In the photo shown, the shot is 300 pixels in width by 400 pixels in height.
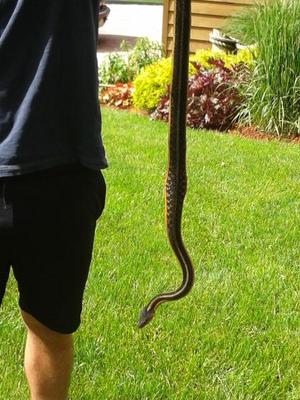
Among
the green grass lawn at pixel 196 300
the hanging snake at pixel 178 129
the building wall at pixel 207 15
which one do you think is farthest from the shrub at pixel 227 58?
the hanging snake at pixel 178 129

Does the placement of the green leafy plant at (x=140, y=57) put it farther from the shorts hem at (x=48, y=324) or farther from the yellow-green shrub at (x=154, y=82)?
the shorts hem at (x=48, y=324)

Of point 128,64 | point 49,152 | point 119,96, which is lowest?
point 119,96

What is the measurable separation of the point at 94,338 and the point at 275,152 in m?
3.46

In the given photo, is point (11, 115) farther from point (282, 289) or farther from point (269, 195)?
point (269, 195)

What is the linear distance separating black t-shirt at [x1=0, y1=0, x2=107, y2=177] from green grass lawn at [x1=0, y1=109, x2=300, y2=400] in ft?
4.34

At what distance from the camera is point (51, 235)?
193cm

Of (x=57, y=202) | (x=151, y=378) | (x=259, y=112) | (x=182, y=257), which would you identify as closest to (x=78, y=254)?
(x=57, y=202)

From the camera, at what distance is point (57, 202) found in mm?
1911

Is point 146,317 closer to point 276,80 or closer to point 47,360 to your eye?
point 47,360

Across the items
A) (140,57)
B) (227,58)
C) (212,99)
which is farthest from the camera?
(140,57)

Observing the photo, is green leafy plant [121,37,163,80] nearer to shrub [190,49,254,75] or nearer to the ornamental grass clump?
shrub [190,49,254,75]

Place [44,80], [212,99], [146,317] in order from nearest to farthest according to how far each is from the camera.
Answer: [44,80] < [146,317] < [212,99]

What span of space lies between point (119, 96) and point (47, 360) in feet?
23.7

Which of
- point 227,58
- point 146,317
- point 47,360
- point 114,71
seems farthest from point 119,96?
point 47,360
